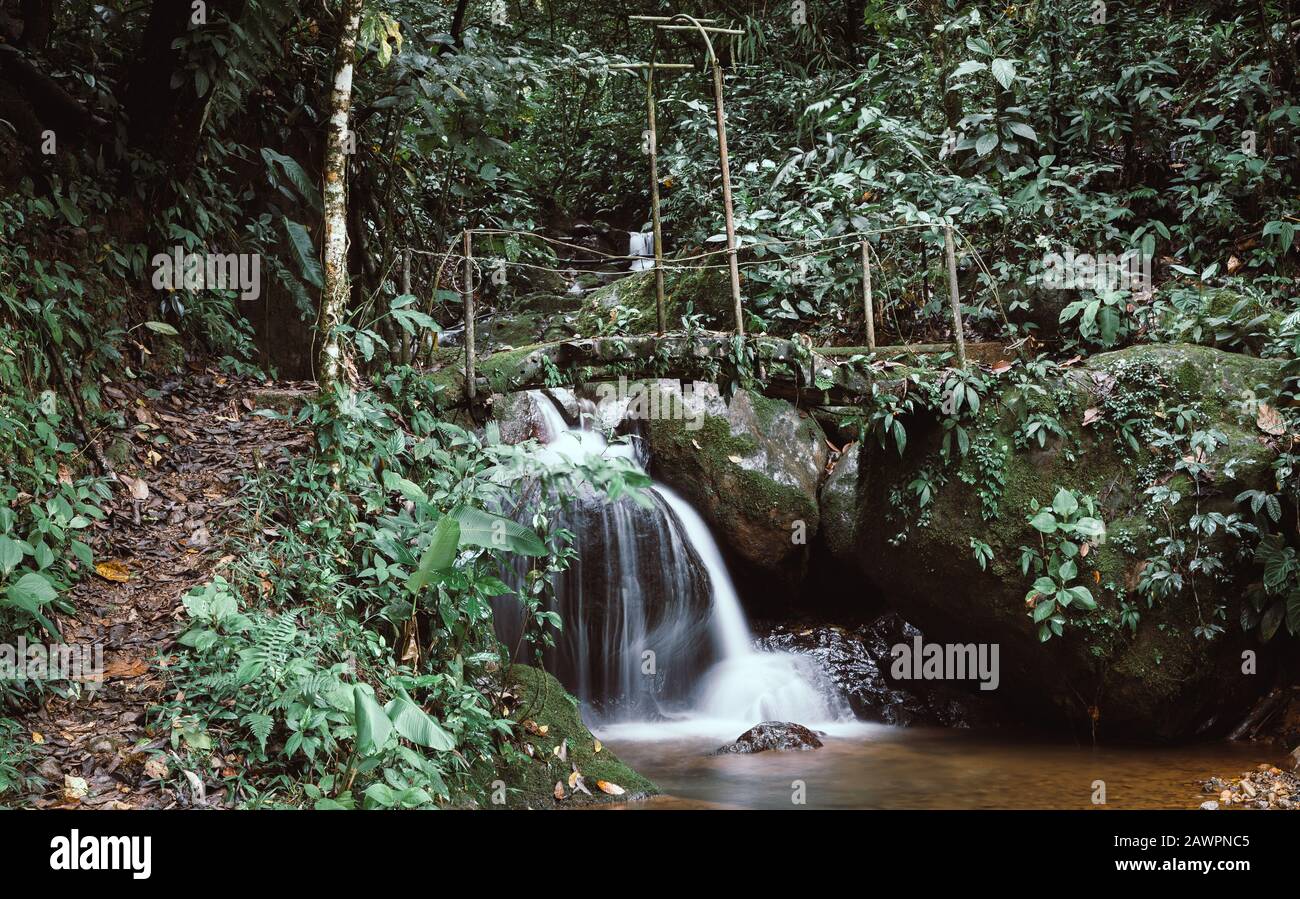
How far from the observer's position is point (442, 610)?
5570 millimetres

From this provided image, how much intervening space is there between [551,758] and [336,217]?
3.75 meters

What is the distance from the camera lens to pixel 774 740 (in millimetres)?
7570

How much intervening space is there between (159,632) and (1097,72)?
10988 millimetres

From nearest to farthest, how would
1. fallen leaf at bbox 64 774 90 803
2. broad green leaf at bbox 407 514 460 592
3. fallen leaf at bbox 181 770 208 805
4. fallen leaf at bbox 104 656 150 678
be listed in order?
1. fallen leaf at bbox 64 774 90 803
2. fallen leaf at bbox 181 770 208 805
3. fallen leaf at bbox 104 656 150 678
4. broad green leaf at bbox 407 514 460 592

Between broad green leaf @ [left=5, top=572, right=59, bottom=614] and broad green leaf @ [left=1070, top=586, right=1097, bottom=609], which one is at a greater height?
broad green leaf @ [left=5, top=572, right=59, bottom=614]

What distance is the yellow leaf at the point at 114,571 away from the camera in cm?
523

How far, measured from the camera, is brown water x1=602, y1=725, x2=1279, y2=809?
6.32 m

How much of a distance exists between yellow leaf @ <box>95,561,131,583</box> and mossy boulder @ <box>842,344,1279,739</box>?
5.90 metres

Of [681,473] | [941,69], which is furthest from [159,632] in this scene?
[941,69]

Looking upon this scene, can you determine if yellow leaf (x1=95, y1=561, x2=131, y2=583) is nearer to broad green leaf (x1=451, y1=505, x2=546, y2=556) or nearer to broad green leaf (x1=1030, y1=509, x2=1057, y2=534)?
broad green leaf (x1=451, y1=505, x2=546, y2=556)

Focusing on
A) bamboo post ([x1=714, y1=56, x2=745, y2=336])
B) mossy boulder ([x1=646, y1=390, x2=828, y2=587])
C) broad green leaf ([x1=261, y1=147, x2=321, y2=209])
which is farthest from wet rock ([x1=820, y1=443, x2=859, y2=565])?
broad green leaf ([x1=261, y1=147, x2=321, y2=209])

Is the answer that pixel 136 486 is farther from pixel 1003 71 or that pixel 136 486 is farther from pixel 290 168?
pixel 1003 71

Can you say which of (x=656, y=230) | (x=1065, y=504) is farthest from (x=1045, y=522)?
(x=656, y=230)
